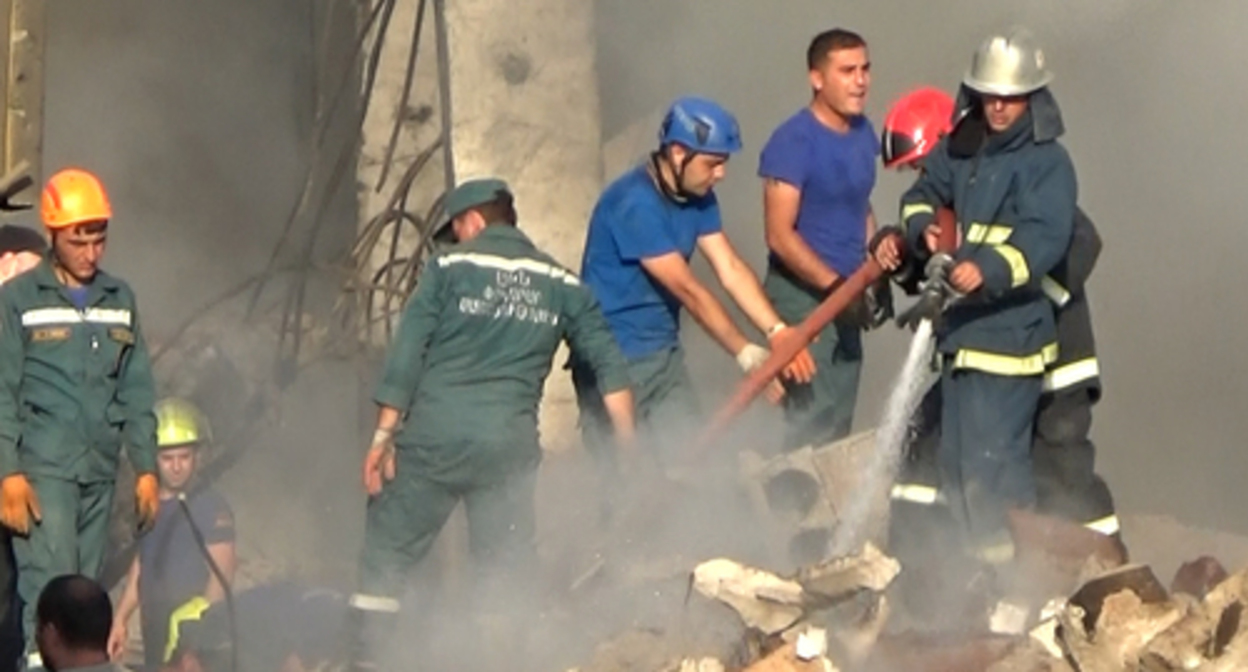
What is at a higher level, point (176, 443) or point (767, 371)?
point (767, 371)

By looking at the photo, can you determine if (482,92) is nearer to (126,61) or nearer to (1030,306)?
(126,61)

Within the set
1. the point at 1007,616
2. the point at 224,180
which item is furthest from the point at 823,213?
the point at 224,180

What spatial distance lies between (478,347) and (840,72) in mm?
1832

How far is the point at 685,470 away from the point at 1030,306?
1.67 meters

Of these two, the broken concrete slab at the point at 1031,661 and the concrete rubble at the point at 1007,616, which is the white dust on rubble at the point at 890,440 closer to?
the concrete rubble at the point at 1007,616

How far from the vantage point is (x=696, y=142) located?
31.5 feet

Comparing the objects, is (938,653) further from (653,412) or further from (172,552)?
(172,552)

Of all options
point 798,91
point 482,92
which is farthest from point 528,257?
point 798,91

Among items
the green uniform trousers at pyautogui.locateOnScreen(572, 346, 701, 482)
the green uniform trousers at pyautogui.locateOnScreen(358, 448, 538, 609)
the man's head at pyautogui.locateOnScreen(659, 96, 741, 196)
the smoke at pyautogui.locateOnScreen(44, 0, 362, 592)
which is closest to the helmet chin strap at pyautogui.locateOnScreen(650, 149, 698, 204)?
the man's head at pyautogui.locateOnScreen(659, 96, 741, 196)

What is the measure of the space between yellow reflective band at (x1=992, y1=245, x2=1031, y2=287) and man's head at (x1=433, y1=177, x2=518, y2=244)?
178cm

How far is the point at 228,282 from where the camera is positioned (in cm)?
1345

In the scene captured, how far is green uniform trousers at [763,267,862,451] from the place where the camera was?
10.1 m

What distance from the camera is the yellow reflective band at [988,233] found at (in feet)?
27.8

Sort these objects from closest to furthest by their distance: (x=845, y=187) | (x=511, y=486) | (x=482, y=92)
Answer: (x=511, y=486) < (x=845, y=187) < (x=482, y=92)
